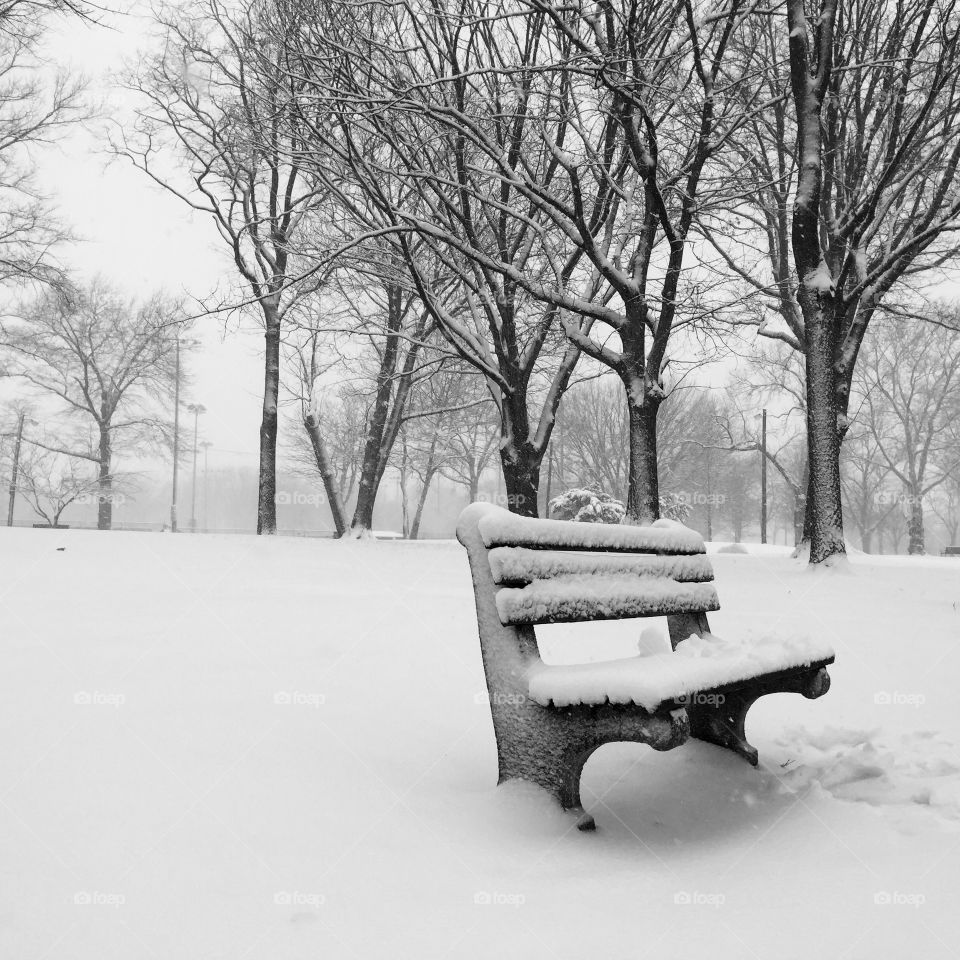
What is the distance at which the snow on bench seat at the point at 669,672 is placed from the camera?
2166 millimetres

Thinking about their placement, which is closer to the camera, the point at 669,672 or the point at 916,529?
the point at 669,672

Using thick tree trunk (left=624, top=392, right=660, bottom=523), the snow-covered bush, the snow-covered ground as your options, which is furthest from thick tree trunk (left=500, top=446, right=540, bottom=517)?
the snow-covered bush

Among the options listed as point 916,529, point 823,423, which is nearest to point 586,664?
point 823,423

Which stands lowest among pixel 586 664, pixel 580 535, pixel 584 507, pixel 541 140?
pixel 586 664

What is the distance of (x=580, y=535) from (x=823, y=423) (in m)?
7.61

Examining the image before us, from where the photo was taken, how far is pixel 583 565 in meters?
2.77

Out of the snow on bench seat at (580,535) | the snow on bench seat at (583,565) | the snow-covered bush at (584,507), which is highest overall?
the snow-covered bush at (584,507)

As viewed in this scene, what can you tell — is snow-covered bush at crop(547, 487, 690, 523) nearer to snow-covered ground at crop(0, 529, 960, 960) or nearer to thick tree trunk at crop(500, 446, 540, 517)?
thick tree trunk at crop(500, 446, 540, 517)

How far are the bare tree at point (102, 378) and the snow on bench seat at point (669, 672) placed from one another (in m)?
28.9

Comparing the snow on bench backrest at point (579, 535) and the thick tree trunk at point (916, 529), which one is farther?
the thick tree trunk at point (916, 529)

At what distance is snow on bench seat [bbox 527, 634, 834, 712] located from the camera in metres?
2.17

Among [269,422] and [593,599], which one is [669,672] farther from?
[269,422]

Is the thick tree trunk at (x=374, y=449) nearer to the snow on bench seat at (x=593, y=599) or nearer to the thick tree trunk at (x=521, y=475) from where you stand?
the thick tree trunk at (x=521, y=475)

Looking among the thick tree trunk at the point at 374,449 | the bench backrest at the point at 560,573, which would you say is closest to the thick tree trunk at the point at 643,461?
the bench backrest at the point at 560,573
